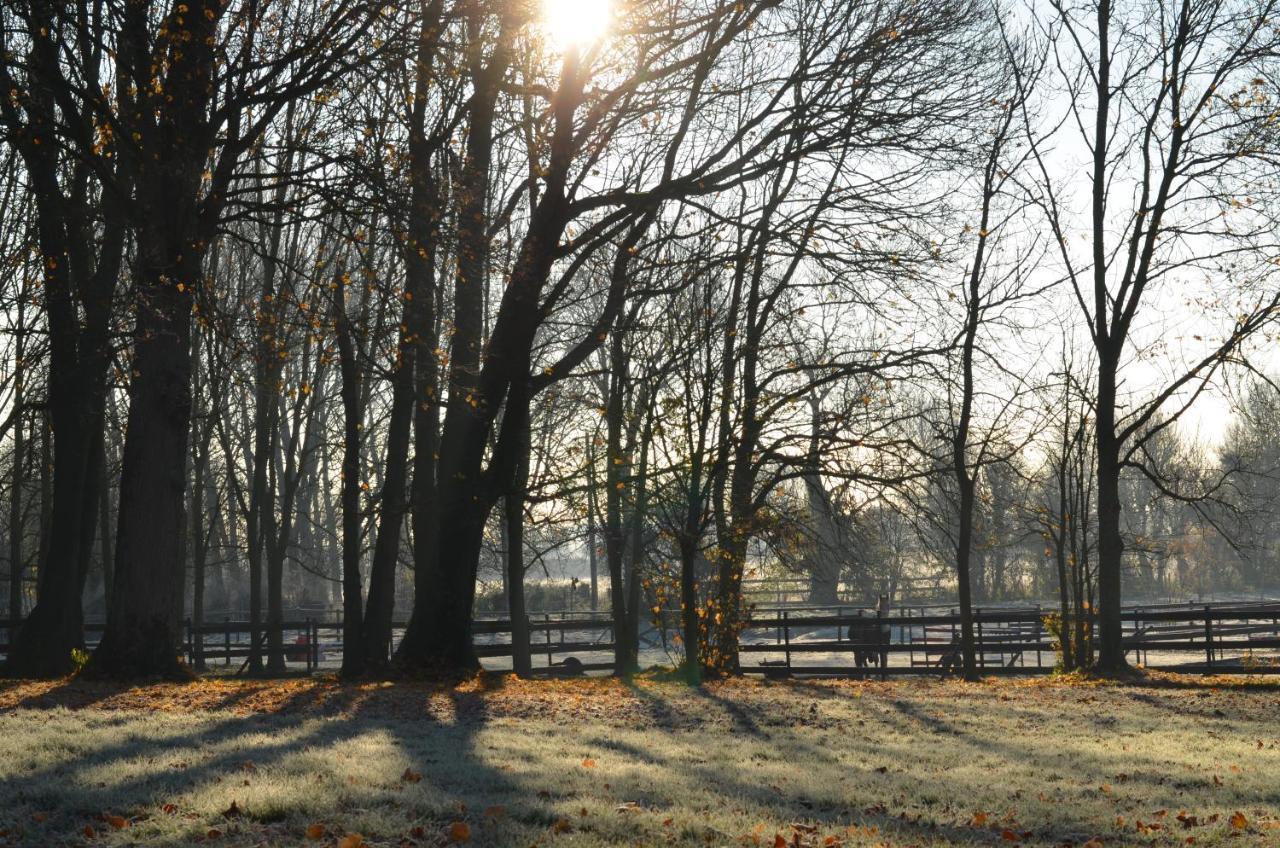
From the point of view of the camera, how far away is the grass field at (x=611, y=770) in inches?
226

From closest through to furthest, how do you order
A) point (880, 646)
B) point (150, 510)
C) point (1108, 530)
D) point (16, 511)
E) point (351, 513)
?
point (150, 510)
point (1108, 530)
point (351, 513)
point (880, 646)
point (16, 511)

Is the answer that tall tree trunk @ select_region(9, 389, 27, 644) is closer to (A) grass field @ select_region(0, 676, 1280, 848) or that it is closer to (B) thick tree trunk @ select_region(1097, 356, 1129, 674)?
(A) grass field @ select_region(0, 676, 1280, 848)

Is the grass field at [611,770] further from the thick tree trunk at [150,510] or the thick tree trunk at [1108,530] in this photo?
the thick tree trunk at [1108,530]

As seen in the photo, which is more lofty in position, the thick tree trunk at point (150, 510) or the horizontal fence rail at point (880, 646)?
the thick tree trunk at point (150, 510)

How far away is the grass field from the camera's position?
5734 mm

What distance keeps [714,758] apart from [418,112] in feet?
38.4

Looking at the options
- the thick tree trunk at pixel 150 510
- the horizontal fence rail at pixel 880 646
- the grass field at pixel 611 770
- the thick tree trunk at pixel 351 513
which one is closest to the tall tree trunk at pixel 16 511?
the horizontal fence rail at pixel 880 646

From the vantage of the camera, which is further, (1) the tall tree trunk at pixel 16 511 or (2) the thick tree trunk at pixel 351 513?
(1) the tall tree trunk at pixel 16 511

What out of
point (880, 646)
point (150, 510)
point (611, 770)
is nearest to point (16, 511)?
point (150, 510)

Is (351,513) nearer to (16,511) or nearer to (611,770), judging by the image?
(16,511)

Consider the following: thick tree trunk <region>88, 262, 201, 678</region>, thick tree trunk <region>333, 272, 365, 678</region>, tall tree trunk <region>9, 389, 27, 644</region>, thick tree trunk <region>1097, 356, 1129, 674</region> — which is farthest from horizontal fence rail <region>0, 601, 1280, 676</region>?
thick tree trunk <region>88, 262, 201, 678</region>

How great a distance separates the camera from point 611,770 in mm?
7699

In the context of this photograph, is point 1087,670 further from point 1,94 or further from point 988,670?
point 1,94

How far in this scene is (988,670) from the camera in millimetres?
23219
